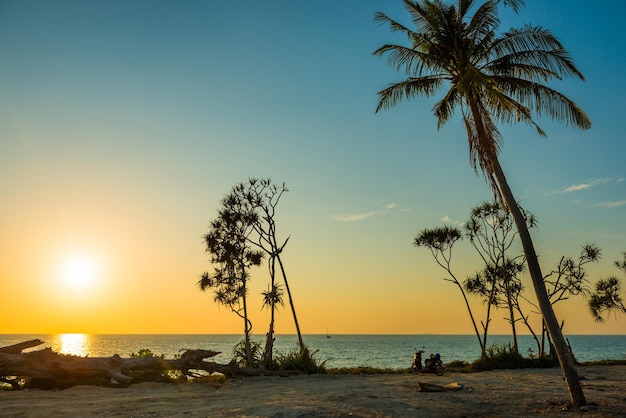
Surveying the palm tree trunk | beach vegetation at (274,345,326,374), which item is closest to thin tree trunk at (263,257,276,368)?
beach vegetation at (274,345,326,374)

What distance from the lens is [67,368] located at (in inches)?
569

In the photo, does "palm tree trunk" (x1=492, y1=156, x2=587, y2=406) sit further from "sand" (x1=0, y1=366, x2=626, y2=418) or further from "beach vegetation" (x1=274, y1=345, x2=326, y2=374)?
"beach vegetation" (x1=274, y1=345, x2=326, y2=374)

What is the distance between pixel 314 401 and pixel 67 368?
862 centimetres

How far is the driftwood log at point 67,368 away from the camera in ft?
45.8

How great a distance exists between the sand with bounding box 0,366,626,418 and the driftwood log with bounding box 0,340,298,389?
0.57 meters

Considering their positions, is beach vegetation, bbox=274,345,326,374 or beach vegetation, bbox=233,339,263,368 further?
beach vegetation, bbox=233,339,263,368

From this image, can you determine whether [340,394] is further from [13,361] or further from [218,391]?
[13,361]

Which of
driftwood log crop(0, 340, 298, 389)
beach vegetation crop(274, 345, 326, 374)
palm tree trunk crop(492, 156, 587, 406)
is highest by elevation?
palm tree trunk crop(492, 156, 587, 406)

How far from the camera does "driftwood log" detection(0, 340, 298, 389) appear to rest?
14.0 meters

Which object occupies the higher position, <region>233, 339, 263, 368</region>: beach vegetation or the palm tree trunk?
the palm tree trunk

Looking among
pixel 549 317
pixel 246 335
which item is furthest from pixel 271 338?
pixel 549 317

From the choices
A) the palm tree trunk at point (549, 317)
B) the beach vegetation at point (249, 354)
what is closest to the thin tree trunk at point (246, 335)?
the beach vegetation at point (249, 354)

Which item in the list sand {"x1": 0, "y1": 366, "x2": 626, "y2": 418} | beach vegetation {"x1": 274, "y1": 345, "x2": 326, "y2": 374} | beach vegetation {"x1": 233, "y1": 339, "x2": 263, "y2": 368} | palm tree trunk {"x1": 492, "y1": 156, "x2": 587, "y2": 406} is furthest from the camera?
beach vegetation {"x1": 233, "y1": 339, "x2": 263, "y2": 368}

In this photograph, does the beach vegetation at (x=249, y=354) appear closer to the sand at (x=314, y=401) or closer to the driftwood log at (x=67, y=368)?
the driftwood log at (x=67, y=368)
